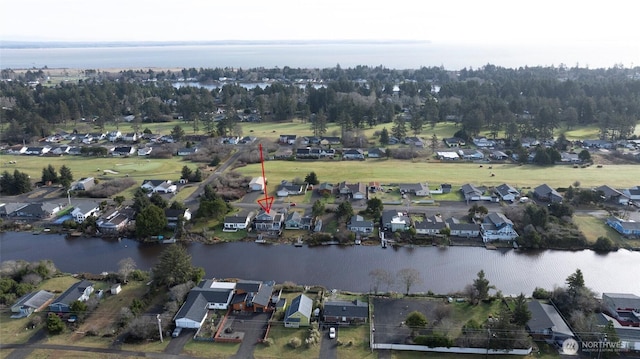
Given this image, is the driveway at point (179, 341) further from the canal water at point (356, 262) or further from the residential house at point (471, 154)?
the residential house at point (471, 154)

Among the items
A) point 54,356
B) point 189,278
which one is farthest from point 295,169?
point 54,356

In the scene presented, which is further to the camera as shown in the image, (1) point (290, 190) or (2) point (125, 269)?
(1) point (290, 190)

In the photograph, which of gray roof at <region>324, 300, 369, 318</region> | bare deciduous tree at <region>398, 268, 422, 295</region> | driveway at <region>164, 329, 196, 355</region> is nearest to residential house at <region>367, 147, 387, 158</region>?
bare deciduous tree at <region>398, 268, 422, 295</region>

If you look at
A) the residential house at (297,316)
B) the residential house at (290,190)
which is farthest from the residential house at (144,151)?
the residential house at (297,316)

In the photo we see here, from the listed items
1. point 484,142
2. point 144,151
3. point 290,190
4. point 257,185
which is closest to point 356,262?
point 290,190

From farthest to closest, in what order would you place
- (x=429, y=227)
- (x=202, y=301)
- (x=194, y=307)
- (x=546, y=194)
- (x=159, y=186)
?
(x=159, y=186), (x=546, y=194), (x=429, y=227), (x=202, y=301), (x=194, y=307)

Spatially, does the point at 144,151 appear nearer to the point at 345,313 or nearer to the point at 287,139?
the point at 287,139
